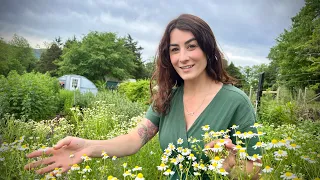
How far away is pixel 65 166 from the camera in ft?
2.75

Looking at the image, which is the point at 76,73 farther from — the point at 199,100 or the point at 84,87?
the point at 199,100

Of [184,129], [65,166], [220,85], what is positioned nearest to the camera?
[65,166]

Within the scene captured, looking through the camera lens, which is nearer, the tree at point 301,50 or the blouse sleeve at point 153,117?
the tree at point 301,50

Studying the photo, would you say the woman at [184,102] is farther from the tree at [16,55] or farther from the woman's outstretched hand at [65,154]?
the tree at [16,55]

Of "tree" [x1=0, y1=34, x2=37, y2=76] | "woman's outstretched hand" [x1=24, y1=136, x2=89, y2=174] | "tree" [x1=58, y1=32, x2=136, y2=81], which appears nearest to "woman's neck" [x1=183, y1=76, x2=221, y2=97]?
"woman's outstretched hand" [x1=24, y1=136, x2=89, y2=174]

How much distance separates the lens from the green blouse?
3.16 feet

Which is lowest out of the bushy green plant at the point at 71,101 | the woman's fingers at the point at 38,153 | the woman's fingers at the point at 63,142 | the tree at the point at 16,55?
the bushy green plant at the point at 71,101

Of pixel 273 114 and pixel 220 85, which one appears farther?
pixel 273 114

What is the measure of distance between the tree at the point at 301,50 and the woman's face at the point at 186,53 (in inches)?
9.7

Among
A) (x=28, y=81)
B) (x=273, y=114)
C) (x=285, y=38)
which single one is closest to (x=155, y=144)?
(x=273, y=114)

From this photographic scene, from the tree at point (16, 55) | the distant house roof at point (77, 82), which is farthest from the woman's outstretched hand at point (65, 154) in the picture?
the distant house roof at point (77, 82)

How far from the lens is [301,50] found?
686mm

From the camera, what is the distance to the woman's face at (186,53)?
0.90m

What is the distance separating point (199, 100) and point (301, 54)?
0.48 meters
